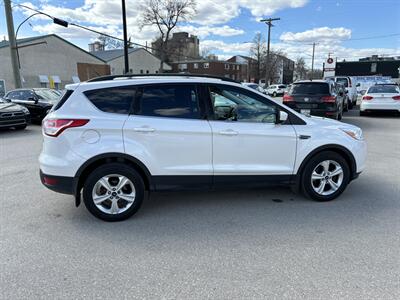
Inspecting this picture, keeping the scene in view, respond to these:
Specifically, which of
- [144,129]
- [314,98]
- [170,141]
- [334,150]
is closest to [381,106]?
[314,98]

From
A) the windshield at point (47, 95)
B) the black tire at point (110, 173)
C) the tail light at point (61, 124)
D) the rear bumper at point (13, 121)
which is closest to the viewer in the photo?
the tail light at point (61, 124)

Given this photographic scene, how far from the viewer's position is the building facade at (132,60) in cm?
4778

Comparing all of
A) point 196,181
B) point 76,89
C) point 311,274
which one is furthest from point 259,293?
point 76,89

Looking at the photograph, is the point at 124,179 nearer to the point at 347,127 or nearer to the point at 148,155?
the point at 148,155

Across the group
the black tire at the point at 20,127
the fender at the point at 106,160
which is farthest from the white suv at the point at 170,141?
the black tire at the point at 20,127

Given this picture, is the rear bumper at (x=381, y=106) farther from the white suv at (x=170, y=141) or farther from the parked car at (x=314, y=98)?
the white suv at (x=170, y=141)

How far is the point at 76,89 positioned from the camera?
13.0 feet

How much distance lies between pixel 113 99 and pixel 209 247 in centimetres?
214

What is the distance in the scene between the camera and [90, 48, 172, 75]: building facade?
1881 inches

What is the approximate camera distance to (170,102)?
13.3 ft

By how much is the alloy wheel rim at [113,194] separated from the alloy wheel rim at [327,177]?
2.55m

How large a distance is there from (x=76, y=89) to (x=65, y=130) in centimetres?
55

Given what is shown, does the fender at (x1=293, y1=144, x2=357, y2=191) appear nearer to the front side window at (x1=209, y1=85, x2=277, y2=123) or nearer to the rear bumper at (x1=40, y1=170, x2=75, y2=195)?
the front side window at (x1=209, y1=85, x2=277, y2=123)

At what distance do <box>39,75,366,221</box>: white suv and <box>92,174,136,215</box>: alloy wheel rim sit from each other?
12 mm
